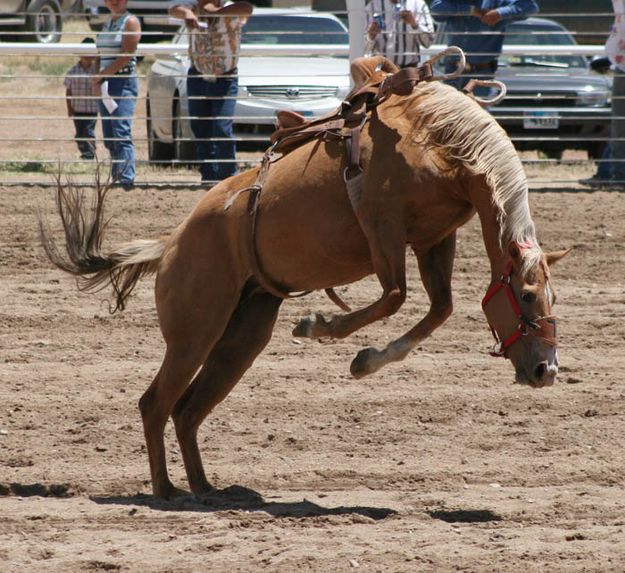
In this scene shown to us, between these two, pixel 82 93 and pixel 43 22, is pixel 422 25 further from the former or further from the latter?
pixel 43 22

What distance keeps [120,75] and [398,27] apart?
2.67 meters

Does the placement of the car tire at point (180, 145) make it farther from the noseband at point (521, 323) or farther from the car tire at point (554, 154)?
the noseband at point (521, 323)

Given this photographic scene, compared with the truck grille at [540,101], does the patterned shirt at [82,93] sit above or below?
above

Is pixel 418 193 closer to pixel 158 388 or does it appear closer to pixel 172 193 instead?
pixel 158 388

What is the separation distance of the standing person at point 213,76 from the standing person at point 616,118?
138 inches

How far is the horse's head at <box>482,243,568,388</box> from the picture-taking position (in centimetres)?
488

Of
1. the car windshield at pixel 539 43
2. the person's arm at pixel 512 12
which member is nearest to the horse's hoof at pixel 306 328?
the person's arm at pixel 512 12

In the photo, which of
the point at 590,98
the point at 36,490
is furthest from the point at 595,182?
the point at 36,490

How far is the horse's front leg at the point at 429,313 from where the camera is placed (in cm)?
512

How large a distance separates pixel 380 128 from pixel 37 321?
3679 mm

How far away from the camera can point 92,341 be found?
7.78 meters

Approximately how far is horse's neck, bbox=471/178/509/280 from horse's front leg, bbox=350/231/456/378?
1.11ft

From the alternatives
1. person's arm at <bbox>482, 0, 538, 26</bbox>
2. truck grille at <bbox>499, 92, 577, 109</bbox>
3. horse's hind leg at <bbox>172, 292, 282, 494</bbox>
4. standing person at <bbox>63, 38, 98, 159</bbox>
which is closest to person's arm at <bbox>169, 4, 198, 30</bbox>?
standing person at <bbox>63, 38, 98, 159</bbox>

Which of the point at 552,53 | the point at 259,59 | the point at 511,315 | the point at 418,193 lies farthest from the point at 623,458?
the point at 259,59
